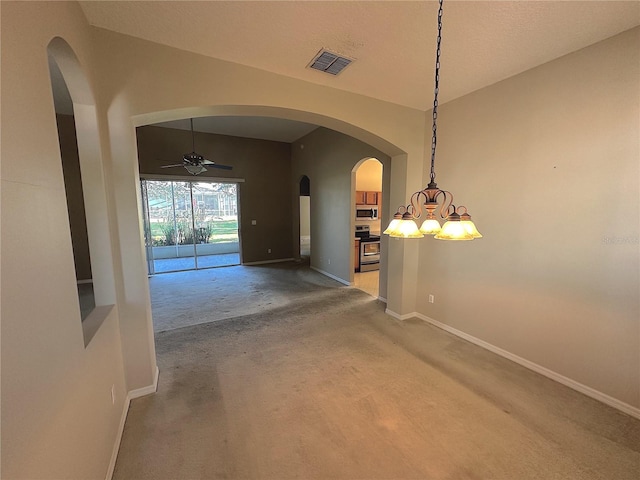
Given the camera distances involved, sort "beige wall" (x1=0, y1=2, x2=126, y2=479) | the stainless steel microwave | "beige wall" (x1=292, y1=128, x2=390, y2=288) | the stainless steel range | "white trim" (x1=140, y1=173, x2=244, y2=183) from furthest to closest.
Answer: the stainless steel microwave
the stainless steel range
"white trim" (x1=140, y1=173, x2=244, y2=183)
"beige wall" (x1=292, y1=128, x2=390, y2=288)
"beige wall" (x1=0, y1=2, x2=126, y2=479)

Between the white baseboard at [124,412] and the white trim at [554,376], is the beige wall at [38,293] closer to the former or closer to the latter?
the white baseboard at [124,412]

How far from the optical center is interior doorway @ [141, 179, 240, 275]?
694cm

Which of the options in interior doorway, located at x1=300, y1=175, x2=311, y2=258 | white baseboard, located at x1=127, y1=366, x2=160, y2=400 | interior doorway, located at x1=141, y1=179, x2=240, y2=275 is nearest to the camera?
white baseboard, located at x1=127, y1=366, x2=160, y2=400

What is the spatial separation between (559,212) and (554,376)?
156cm

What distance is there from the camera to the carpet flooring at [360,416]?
1.65m

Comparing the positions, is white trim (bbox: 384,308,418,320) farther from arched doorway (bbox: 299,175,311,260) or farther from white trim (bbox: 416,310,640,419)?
arched doorway (bbox: 299,175,311,260)

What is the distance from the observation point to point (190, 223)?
760cm

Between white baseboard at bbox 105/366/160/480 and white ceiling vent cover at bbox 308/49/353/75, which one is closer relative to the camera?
white baseboard at bbox 105/366/160/480

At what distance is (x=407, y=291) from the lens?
379 centimetres

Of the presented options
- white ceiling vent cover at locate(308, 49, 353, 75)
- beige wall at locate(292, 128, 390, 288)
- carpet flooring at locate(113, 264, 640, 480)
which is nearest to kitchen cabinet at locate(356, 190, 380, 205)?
beige wall at locate(292, 128, 390, 288)

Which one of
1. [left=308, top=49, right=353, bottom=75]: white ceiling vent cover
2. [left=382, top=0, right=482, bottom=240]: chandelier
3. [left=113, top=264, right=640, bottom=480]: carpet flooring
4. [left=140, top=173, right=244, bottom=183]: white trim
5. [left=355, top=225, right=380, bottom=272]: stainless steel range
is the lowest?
[left=113, top=264, right=640, bottom=480]: carpet flooring

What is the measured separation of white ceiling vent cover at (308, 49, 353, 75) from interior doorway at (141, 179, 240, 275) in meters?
5.12

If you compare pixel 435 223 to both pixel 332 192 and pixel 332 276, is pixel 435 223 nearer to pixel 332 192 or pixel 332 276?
pixel 332 192

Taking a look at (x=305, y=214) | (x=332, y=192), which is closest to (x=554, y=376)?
(x=332, y=192)
